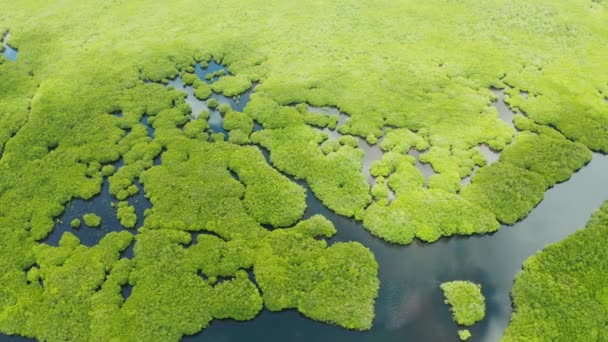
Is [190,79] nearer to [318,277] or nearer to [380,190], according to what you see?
[380,190]

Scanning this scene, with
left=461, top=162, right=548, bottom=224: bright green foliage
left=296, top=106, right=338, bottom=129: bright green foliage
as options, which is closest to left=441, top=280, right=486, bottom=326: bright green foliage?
left=461, top=162, right=548, bottom=224: bright green foliage

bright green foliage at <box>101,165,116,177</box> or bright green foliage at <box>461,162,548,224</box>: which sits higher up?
bright green foliage at <box>461,162,548,224</box>

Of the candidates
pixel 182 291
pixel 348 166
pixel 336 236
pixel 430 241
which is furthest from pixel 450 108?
pixel 182 291

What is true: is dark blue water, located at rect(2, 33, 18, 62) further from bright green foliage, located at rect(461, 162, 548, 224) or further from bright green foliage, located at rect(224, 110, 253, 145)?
bright green foliage, located at rect(461, 162, 548, 224)

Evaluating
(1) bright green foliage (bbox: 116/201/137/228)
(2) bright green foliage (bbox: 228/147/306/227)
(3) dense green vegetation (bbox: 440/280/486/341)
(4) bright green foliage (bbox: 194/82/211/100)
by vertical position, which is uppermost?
(4) bright green foliage (bbox: 194/82/211/100)

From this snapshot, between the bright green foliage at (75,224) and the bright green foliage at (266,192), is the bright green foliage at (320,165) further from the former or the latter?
the bright green foliage at (75,224)

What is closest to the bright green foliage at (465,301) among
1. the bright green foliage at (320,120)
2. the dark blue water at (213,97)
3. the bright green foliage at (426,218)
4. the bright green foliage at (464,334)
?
the bright green foliage at (464,334)

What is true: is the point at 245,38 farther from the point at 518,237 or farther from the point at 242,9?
the point at 518,237
